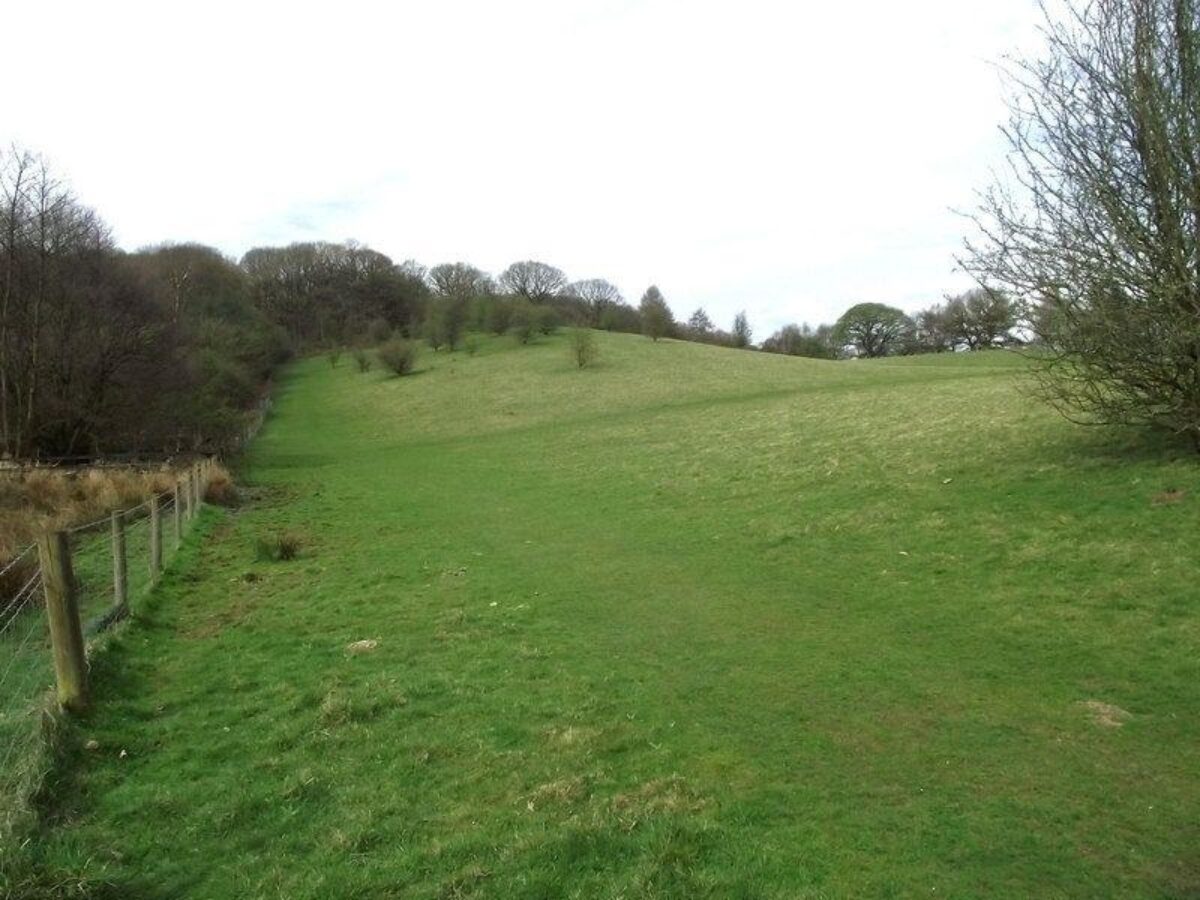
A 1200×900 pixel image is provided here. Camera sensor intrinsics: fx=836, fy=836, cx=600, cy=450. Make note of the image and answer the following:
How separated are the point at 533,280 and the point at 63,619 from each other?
10338 centimetres

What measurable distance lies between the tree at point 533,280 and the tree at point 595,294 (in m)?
2.30

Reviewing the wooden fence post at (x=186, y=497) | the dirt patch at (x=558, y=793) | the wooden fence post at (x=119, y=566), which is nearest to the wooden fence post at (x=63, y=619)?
the wooden fence post at (x=119, y=566)

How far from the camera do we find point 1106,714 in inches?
288

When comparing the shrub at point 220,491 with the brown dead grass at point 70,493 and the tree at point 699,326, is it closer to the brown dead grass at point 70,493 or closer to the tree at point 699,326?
the brown dead grass at point 70,493

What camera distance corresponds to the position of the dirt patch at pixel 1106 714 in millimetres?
7141

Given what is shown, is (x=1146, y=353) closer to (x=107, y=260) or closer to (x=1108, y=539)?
(x=1108, y=539)

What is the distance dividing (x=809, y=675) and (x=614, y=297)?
10512 cm

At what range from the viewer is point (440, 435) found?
4528 centimetres

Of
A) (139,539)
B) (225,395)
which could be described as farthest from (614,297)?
(139,539)

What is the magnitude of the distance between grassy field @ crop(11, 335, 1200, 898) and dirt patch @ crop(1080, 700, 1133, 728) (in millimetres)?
32

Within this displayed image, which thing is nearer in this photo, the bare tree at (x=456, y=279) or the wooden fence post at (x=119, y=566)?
the wooden fence post at (x=119, y=566)

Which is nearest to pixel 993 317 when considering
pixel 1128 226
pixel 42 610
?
pixel 1128 226

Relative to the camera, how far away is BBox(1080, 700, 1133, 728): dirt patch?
7.14 metres

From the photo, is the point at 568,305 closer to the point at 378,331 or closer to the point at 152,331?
the point at 378,331
